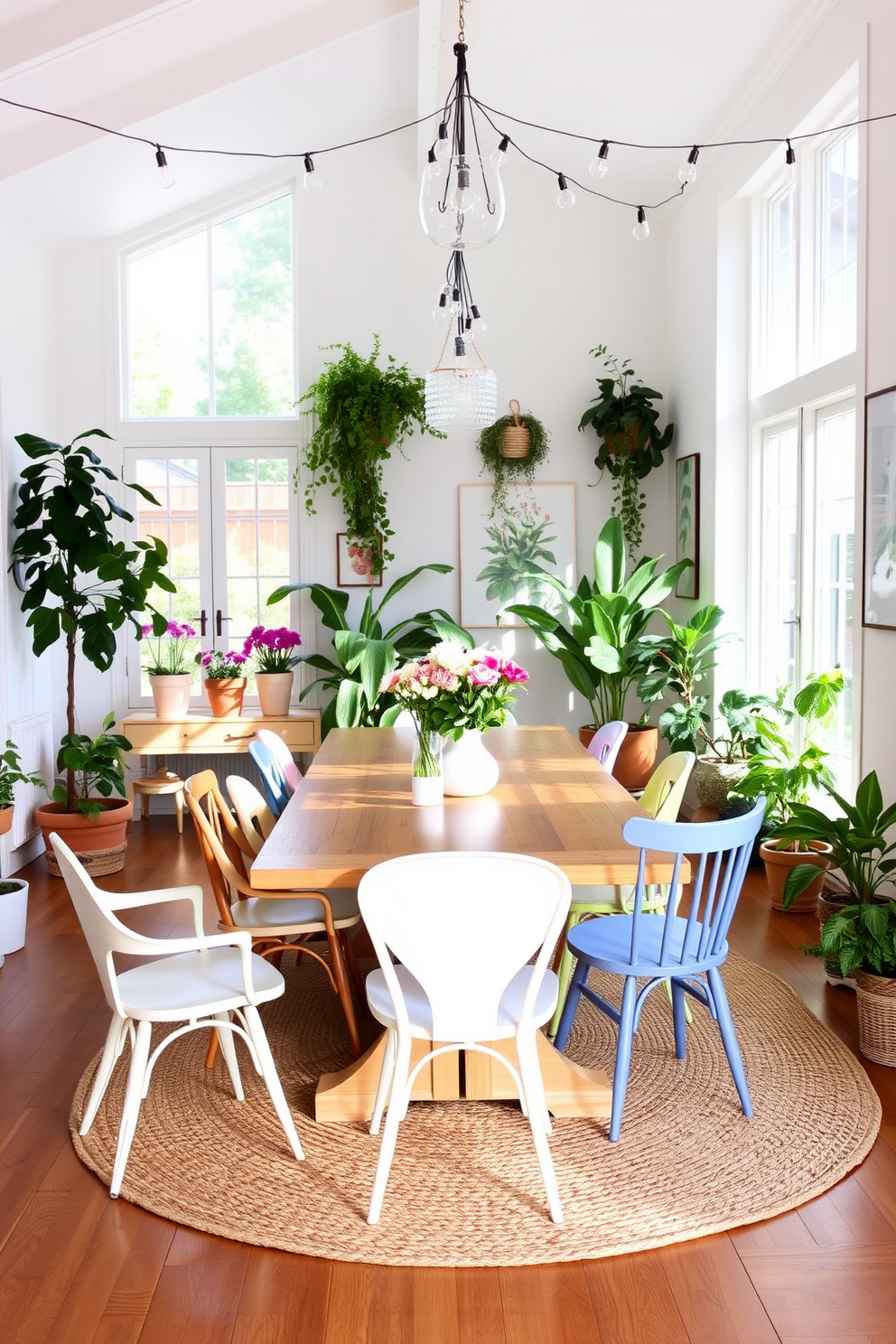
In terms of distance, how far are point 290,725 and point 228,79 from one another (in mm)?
3308

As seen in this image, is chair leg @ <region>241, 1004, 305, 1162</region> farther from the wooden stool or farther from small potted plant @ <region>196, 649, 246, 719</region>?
small potted plant @ <region>196, 649, 246, 719</region>

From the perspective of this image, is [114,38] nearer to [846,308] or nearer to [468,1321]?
[846,308]

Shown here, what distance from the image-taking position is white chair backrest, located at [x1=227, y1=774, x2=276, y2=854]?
3.40 m

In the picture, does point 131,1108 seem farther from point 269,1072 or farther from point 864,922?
point 864,922

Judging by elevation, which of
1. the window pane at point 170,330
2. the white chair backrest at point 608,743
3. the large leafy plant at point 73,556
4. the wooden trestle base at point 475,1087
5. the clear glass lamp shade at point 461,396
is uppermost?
the window pane at point 170,330

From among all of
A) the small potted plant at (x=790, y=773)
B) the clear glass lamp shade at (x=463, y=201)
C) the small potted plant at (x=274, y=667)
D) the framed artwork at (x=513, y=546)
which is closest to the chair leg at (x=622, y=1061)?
the small potted plant at (x=790, y=773)

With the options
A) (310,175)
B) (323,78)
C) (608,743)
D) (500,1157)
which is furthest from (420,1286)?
(323,78)

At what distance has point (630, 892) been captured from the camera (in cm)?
336

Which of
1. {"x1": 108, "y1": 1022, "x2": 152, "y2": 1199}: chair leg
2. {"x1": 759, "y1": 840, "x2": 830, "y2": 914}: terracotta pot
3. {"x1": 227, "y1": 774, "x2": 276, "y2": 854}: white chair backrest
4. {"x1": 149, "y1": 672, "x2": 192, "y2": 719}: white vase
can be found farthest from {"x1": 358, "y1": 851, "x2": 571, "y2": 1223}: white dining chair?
{"x1": 149, "y1": 672, "x2": 192, "y2": 719}: white vase

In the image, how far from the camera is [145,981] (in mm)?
2762

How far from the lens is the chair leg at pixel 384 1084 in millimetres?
2633

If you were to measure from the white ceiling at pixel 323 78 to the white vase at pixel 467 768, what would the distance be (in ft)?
8.37

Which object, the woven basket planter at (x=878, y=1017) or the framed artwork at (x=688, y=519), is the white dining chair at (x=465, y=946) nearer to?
the woven basket planter at (x=878, y=1017)

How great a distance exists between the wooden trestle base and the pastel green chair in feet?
1.05
